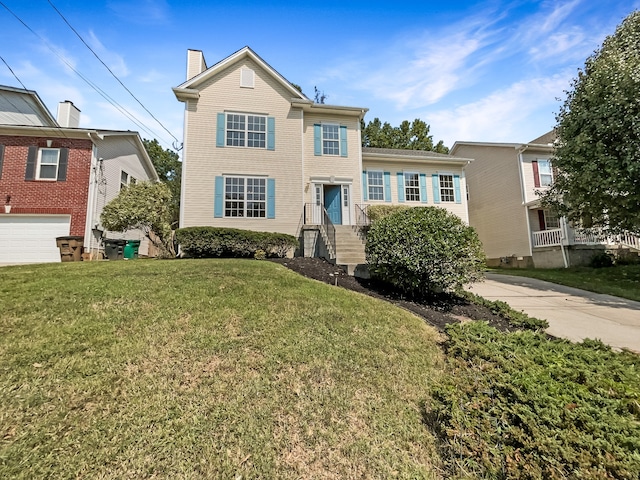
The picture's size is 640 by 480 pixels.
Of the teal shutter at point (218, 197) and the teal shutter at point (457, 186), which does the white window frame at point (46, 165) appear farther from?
the teal shutter at point (457, 186)

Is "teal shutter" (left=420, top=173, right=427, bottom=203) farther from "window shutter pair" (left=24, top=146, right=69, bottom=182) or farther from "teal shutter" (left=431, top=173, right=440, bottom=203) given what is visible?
"window shutter pair" (left=24, top=146, right=69, bottom=182)

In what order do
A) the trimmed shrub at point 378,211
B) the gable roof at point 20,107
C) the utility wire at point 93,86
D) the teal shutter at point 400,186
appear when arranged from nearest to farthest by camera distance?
the utility wire at point 93,86
the trimmed shrub at point 378,211
the gable roof at point 20,107
the teal shutter at point 400,186

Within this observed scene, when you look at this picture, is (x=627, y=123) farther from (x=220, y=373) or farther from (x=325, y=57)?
(x=220, y=373)

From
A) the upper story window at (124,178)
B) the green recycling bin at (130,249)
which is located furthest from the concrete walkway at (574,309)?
the upper story window at (124,178)

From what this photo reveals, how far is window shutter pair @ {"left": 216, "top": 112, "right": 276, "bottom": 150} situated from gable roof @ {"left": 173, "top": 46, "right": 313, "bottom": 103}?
130 cm

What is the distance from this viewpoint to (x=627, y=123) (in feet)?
35.7

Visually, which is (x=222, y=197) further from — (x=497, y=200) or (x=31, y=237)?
(x=497, y=200)

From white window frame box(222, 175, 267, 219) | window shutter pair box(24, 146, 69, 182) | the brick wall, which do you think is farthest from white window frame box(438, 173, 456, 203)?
window shutter pair box(24, 146, 69, 182)

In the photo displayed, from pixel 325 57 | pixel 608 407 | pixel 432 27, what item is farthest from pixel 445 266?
pixel 325 57

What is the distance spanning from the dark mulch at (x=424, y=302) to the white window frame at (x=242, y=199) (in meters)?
4.79

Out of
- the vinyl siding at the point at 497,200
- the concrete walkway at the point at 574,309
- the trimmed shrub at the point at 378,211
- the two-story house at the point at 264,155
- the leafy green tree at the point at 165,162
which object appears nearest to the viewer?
the concrete walkway at the point at 574,309

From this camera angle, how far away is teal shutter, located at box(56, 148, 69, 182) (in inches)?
537

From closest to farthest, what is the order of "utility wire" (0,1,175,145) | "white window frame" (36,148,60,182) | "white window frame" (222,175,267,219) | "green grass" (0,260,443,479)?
"green grass" (0,260,443,479), "utility wire" (0,1,175,145), "white window frame" (222,175,267,219), "white window frame" (36,148,60,182)

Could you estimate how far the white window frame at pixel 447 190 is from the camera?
17438 millimetres
